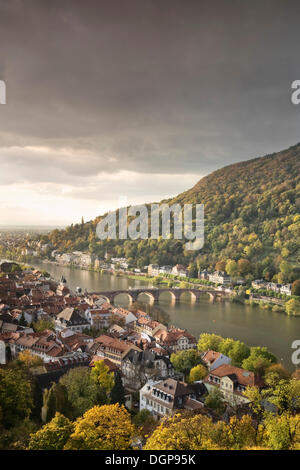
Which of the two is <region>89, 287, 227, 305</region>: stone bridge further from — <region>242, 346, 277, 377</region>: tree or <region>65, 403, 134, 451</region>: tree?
<region>65, 403, 134, 451</region>: tree

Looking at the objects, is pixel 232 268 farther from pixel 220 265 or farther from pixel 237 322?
pixel 237 322

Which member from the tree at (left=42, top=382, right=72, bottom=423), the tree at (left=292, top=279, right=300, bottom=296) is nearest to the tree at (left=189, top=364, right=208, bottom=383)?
the tree at (left=42, top=382, right=72, bottom=423)

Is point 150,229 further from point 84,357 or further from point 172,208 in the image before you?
point 84,357

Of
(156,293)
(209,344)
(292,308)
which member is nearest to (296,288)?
(292,308)

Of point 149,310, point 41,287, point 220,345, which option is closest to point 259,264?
point 149,310

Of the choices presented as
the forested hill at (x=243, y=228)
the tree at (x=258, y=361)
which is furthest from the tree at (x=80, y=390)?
the forested hill at (x=243, y=228)
